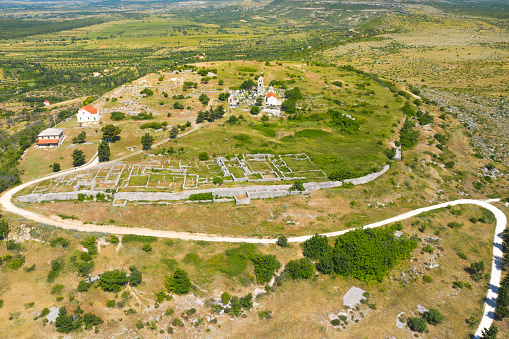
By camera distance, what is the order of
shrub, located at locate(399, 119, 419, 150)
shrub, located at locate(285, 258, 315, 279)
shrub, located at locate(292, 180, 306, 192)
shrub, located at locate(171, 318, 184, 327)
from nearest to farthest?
shrub, located at locate(171, 318, 184, 327) < shrub, located at locate(285, 258, 315, 279) < shrub, located at locate(292, 180, 306, 192) < shrub, located at locate(399, 119, 419, 150)

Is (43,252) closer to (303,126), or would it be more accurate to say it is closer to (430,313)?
(430,313)

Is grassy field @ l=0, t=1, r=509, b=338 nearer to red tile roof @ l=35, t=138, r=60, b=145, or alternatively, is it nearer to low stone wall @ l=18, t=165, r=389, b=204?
low stone wall @ l=18, t=165, r=389, b=204

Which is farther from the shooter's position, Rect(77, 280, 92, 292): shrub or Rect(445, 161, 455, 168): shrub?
Rect(445, 161, 455, 168): shrub

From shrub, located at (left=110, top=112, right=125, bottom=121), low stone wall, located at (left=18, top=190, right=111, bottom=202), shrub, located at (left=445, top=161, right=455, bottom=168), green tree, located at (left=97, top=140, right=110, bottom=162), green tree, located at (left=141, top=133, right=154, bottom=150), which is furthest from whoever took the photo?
shrub, located at (left=110, top=112, right=125, bottom=121)

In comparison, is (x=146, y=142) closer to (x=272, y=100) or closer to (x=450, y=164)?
(x=272, y=100)

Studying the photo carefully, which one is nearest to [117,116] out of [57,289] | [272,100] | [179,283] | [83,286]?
[272,100]

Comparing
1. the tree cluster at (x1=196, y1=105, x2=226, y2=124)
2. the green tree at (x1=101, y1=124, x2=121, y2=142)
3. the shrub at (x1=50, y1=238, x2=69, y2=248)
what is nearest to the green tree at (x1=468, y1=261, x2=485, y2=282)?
the shrub at (x1=50, y1=238, x2=69, y2=248)
